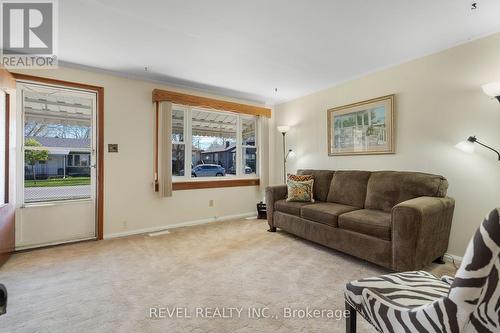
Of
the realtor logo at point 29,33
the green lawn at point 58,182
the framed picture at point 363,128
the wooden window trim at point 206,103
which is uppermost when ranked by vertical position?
the realtor logo at point 29,33

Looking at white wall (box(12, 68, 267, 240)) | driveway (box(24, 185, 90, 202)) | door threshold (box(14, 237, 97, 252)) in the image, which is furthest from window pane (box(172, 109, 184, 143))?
door threshold (box(14, 237, 97, 252))

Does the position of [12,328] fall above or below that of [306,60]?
below

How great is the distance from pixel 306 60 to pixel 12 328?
142 inches

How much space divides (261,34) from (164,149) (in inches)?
87.1

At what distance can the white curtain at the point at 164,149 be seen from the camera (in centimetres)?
368

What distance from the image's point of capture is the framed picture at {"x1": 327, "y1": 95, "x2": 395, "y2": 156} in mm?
3178

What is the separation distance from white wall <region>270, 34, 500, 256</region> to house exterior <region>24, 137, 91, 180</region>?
156 inches

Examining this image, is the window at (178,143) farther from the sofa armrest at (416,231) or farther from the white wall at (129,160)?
the sofa armrest at (416,231)

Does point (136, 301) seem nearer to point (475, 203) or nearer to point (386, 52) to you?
point (475, 203)

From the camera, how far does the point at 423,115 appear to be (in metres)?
2.84

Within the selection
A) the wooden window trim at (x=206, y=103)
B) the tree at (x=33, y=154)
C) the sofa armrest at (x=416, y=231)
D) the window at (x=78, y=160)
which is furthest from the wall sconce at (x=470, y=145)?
the tree at (x=33, y=154)

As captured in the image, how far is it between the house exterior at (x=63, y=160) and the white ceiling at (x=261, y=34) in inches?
41.7

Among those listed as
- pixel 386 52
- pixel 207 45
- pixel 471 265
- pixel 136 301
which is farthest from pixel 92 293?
pixel 386 52

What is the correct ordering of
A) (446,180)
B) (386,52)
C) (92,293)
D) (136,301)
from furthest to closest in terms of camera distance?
(386,52)
(446,180)
(92,293)
(136,301)
